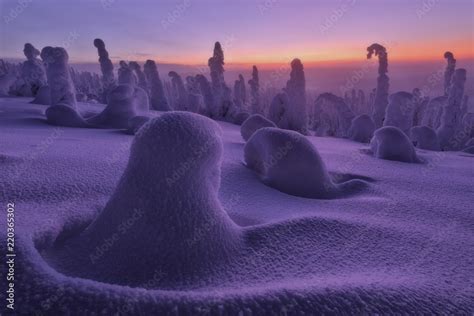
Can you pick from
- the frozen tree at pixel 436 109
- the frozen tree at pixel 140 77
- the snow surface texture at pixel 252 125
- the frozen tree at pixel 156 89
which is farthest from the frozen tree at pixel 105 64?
the frozen tree at pixel 436 109

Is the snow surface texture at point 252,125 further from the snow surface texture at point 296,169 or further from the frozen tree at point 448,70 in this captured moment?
the frozen tree at point 448,70

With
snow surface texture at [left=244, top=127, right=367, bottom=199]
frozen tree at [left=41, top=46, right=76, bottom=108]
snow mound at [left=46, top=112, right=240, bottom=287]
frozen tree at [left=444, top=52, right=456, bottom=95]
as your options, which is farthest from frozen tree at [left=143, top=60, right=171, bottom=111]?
snow mound at [left=46, top=112, right=240, bottom=287]

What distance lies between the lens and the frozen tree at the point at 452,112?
17.9 m

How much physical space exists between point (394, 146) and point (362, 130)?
7566 millimetres

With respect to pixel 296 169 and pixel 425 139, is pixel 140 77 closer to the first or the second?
pixel 425 139

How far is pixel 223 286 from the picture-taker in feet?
5.30

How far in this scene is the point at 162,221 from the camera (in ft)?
6.05

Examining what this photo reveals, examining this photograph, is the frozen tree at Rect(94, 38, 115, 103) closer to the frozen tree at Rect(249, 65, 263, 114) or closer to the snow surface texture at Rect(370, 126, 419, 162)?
the frozen tree at Rect(249, 65, 263, 114)

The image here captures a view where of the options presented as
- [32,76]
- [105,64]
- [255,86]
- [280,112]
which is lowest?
[280,112]

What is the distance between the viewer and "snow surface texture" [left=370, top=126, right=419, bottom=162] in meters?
6.56

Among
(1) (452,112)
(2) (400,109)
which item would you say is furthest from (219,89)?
(1) (452,112)

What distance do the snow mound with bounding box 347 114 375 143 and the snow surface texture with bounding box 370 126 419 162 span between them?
23.2ft

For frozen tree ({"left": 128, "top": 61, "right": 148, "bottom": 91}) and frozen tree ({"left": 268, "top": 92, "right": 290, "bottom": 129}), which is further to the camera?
frozen tree ({"left": 128, "top": 61, "right": 148, "bottom": 91})

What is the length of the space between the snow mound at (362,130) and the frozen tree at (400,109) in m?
1.85
